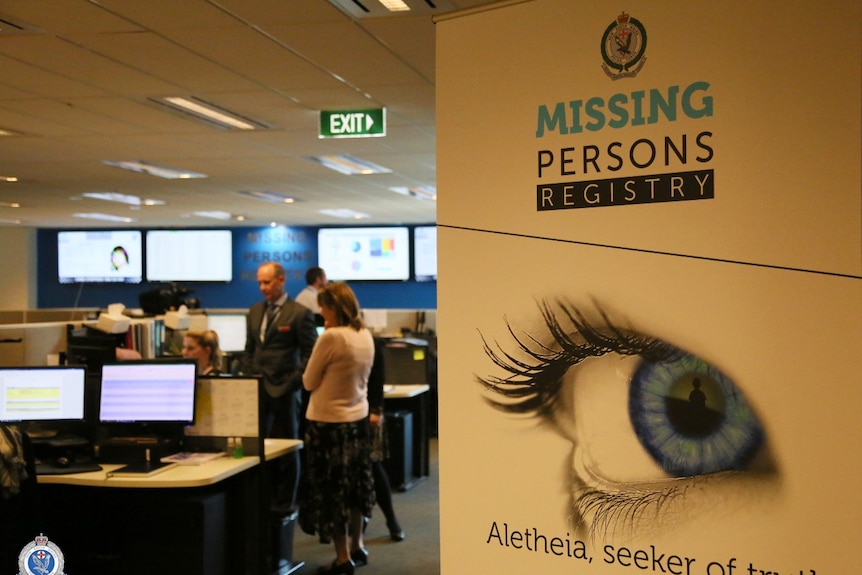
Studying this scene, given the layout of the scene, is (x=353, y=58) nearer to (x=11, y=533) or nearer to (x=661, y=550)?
(x=11, y=533)

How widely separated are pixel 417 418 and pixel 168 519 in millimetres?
3395

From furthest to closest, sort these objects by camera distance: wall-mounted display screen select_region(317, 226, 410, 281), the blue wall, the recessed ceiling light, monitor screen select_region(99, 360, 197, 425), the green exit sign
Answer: the blue wall → wall-mounted display screen select_region(317, 226, 410, 281) → the recessed ceiling light → the green exit sign → monitor screen select_region(99, 360, 197, 425)

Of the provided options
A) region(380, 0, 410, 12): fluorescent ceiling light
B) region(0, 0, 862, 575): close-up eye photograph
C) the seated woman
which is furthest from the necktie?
region(380, 0, 410, 12): fluorescent ceiling light

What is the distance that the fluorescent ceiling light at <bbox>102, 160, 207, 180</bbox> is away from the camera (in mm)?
8636

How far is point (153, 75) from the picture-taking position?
5.20 m

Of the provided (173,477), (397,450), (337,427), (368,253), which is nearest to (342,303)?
(337,427)

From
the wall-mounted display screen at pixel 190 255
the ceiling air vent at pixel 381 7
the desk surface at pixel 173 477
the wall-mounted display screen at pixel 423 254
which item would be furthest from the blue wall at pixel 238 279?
the ceiling air vent at pixel 381 7

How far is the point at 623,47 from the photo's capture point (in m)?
2.13

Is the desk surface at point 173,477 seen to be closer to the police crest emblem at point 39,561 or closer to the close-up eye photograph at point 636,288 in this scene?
the close-up eye photograph at point 636,288

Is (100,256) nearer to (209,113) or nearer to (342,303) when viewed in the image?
(209,113)

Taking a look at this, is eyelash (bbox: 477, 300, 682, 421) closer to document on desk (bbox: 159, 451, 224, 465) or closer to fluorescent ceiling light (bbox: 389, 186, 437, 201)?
document on desk (bbox: 159, 451, 224, 465)

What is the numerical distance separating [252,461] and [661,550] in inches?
101

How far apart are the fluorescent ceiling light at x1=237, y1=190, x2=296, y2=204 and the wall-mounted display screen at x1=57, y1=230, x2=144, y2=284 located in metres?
5.49

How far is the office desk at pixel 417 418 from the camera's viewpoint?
23.9 feet
